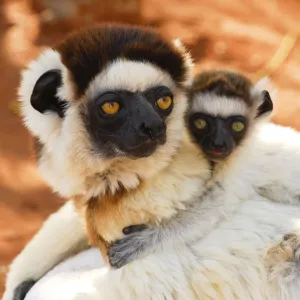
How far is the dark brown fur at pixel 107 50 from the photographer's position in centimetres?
260

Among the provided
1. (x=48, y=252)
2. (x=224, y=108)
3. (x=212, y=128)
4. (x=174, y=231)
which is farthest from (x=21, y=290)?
(x=224, y=108)

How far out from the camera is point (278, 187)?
9.55 ft

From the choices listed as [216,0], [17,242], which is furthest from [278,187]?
[216,0]

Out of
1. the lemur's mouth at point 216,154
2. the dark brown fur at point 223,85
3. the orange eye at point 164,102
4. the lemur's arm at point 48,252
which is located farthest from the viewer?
the lemur's arm at point 48,252

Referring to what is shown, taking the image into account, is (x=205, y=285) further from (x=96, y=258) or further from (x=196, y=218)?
(x=96, y=258)

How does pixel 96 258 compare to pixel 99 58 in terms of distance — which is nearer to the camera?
pixel 99 58

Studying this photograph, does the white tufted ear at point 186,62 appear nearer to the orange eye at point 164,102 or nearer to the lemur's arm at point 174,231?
the orange eye at point 164,102

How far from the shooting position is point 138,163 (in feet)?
8.86

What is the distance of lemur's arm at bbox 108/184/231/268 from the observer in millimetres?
2744

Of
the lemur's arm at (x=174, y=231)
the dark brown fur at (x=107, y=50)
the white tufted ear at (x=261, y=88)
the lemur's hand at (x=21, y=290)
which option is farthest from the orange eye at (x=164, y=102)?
the lemur's hand at (x=21, y=290)

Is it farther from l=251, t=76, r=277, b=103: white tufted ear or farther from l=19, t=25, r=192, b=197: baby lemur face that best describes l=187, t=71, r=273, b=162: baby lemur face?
l=19, t=25, r=192, b=197: baby lemur face

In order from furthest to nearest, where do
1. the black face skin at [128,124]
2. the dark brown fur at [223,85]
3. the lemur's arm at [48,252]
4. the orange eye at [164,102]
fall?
the lemur's arm at [48,252] < the dark brown fur at [223,85] < the orange eye at [164,102] < the black face skin at [128,124]

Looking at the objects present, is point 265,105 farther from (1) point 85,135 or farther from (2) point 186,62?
(1) point 85,135

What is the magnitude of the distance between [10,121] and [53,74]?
3451 mm
